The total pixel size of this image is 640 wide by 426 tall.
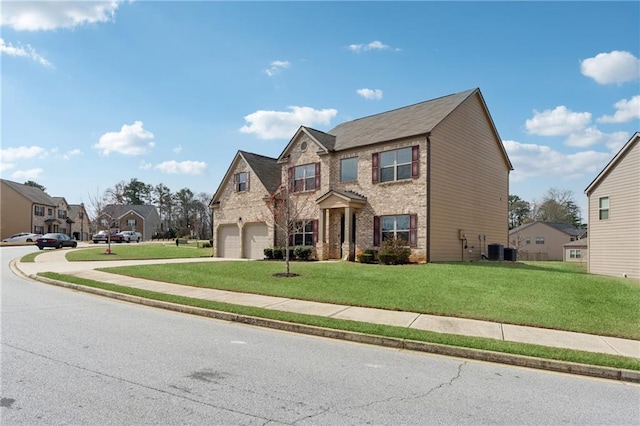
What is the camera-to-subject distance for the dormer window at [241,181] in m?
28.1

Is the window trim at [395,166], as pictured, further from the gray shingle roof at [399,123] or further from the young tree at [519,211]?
the young tree at [519,211]

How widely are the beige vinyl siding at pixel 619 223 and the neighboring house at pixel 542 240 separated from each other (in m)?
39.4

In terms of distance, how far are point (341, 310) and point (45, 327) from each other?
20.2ft

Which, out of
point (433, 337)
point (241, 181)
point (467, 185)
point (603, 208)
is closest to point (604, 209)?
point (603, 208)

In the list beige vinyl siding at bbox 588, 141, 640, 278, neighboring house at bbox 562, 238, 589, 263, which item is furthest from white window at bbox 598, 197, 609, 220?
neighboring house at bbox 562, 238, 589, 263

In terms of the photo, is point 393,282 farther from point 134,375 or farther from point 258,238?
point 258,238

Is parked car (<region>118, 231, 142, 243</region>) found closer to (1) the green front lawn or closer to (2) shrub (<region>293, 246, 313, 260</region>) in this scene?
(2) shrub (<region>293, 246, 313, 260</region>)

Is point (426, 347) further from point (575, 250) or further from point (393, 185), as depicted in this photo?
point (575, 250)

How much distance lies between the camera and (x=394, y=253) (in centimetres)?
1908

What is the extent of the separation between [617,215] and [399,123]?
11.9m

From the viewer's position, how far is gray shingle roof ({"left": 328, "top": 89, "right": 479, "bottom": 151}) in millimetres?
20875

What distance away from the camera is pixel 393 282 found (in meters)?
13.5

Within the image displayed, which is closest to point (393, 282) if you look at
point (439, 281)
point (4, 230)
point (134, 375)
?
point (439, 281)

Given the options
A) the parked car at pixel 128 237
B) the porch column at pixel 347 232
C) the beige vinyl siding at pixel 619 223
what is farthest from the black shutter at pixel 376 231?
the parked car at pixel 128 237
